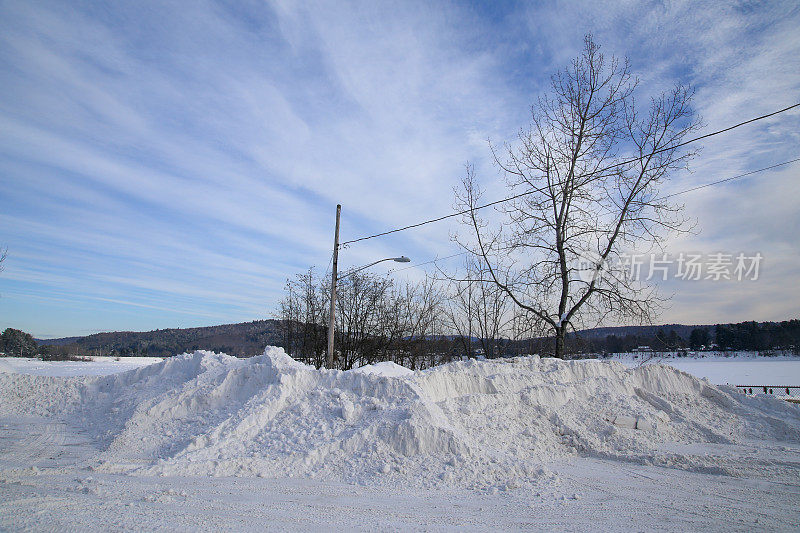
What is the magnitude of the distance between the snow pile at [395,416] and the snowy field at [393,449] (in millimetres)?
39

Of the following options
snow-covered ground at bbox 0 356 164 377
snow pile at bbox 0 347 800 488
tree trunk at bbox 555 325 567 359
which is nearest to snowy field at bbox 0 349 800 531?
snow pile at bbox 0 347 800 488

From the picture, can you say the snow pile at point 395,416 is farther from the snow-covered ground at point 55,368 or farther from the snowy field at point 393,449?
the snow-covered ground at point 55,368

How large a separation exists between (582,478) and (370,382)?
429 cm

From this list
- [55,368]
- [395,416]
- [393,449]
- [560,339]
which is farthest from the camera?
[55,368]

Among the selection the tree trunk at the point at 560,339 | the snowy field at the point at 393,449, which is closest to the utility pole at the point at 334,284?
the snowy field at the point at 393,449

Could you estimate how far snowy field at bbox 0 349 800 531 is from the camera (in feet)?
Answer: 17.4

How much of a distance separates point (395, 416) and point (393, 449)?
0.76m

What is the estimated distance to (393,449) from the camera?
24.3ft

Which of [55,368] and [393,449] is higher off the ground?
[55,368]

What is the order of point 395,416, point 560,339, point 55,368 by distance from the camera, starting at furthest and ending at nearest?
point 55,368 → point 560,339 → point 395,416

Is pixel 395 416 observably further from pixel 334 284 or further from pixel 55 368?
pixel 55 368

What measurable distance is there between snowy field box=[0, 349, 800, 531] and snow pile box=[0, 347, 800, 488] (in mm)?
39

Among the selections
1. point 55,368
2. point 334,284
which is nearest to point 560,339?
point 334,284

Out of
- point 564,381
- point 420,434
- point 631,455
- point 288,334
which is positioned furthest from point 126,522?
point 288,334
